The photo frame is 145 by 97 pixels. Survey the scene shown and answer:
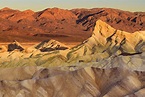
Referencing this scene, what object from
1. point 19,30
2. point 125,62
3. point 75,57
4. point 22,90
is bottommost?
point 19,30

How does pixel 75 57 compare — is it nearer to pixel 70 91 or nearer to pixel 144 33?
pixel 144 33

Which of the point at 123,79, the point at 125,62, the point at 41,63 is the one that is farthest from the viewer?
the point at 41,63

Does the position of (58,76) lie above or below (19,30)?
above

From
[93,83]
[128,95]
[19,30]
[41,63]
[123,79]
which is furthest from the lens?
[19,30]

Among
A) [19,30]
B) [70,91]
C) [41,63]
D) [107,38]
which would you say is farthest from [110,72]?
[19,30]

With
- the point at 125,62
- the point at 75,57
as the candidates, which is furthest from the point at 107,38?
the point at 125,62

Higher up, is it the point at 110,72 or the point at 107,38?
the point at 110,72

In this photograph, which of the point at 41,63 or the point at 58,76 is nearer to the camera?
the point at 58,76

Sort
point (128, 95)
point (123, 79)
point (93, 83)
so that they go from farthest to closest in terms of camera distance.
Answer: point (93, 83) → point (123, 79) → point (128, 95)

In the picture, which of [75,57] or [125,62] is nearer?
[125,62]

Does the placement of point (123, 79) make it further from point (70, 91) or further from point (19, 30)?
point (19, 30)
